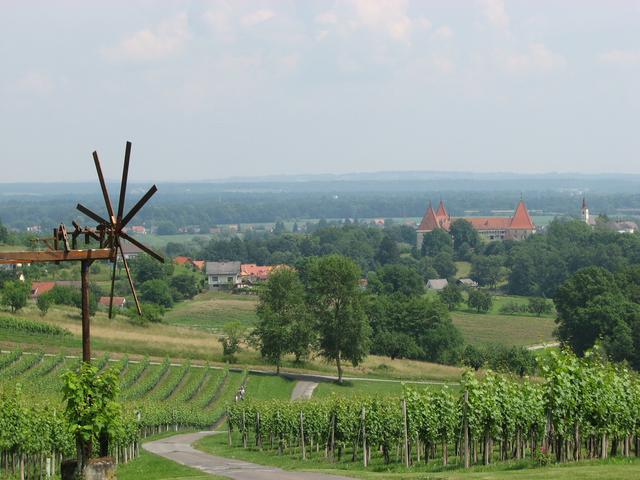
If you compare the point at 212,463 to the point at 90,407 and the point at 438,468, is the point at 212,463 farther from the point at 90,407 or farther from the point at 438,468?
the point at 90,407

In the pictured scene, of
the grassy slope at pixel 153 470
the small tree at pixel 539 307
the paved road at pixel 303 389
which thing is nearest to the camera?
the grassy slope at pixel 153 470

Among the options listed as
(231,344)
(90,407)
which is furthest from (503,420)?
(231,344)

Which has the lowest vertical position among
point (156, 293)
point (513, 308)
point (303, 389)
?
point (513, 308)

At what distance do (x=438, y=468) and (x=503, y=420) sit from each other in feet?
8.52

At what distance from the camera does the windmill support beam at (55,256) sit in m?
21.9

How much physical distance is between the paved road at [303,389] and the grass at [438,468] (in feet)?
86.7

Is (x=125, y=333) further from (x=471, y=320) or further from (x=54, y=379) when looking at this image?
(x=471, y=320)

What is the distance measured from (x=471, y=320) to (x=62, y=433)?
113931 mm

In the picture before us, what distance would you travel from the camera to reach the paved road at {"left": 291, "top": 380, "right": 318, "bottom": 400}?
7269cm

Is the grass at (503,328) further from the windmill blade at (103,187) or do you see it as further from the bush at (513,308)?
the windmill blade at (103,187)

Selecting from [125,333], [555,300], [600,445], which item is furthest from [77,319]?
[600,445]

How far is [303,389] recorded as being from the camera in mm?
76188

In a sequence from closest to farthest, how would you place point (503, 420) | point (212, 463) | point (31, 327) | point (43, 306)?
point (503, 420) < point (212, 463) < point (31, 327) < point (43, 306)

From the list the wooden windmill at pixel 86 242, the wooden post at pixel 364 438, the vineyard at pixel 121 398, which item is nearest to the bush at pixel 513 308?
the vineyard at pixel 121 398
